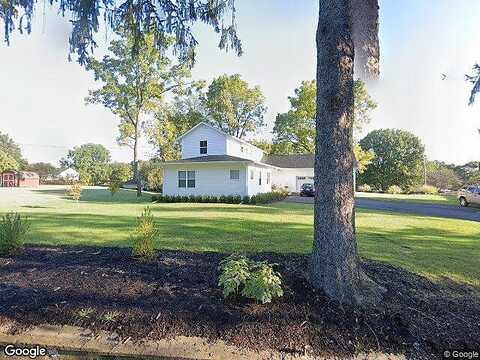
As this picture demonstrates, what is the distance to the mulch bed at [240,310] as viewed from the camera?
3.11 metres

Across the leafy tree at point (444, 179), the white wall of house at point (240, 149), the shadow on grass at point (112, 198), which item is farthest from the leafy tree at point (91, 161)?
the leafy tree at point (444, 179)

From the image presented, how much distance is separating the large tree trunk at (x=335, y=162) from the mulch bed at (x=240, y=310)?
0.39 metres

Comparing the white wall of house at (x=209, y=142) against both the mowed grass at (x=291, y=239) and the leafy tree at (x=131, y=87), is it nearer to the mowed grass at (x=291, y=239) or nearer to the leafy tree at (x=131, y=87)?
the leafy tree at (x=131, y=87)

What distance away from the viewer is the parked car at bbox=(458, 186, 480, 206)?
22.0 meters

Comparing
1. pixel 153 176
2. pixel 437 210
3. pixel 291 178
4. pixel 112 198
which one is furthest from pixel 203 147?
pixel 437 210

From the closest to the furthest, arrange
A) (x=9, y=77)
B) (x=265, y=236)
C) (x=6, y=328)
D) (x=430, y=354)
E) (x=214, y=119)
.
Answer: (x=430, y=354), (x=6, y=328), (x=265, y=236), (x=9, y=77), (x=214, y=119)

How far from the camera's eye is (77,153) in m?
88.8

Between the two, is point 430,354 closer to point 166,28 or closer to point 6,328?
point 6,328

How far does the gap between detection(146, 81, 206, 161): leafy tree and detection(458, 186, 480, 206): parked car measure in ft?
81.2

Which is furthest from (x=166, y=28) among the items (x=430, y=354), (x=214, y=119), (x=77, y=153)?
(x=77, y=153)

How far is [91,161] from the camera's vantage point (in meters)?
84.5

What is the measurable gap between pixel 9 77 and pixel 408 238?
12.3 metres

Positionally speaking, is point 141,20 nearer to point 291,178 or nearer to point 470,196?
point 470,196

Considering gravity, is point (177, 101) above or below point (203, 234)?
above
